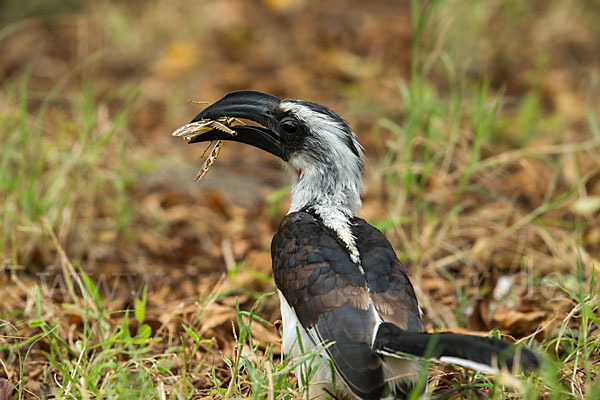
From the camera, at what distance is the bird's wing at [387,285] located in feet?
9.05

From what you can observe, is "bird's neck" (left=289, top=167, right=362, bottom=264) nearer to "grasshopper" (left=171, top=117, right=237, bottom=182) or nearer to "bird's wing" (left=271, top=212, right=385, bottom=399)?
"bird's wing" (left=271, top=212, right=385, bottom=399)

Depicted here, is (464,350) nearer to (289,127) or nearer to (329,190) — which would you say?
(329,190)

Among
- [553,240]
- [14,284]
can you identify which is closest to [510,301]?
[553,240]

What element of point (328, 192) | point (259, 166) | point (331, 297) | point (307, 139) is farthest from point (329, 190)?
point (259, 166)

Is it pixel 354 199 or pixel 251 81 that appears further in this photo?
pixel 251 81

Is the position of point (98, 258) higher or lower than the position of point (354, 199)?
lower

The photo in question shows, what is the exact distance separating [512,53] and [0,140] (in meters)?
5.23

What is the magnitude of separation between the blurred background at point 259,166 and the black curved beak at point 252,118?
2.71ft

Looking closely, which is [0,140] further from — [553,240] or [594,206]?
[594,206]

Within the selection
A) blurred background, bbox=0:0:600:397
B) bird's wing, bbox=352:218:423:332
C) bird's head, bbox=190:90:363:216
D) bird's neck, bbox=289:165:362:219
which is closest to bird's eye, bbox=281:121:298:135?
bird's head, bbox=190:90:363:216

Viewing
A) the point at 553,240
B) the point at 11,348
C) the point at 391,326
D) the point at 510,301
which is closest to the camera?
the point at 391,326

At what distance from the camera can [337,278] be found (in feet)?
9.31

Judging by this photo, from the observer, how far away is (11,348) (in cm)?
329

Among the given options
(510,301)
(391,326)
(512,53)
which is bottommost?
(510,301)
